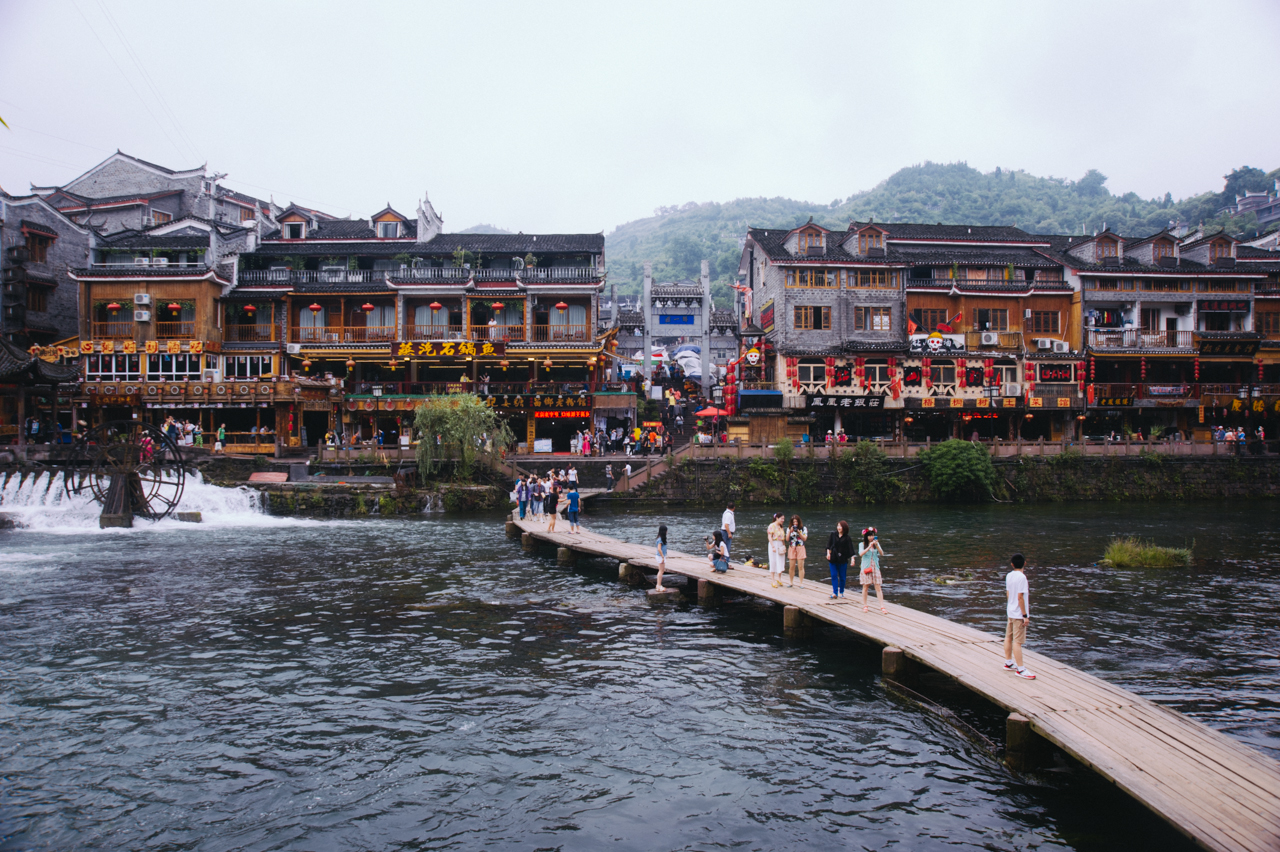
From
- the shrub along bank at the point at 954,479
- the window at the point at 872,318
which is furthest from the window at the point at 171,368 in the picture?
the window at the point at 872,318

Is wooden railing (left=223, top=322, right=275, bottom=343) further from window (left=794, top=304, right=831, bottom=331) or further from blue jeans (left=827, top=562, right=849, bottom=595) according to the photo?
blue jeans (left=827, top=562, right=849, bottom=595)

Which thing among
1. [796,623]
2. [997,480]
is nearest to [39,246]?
[796,623]

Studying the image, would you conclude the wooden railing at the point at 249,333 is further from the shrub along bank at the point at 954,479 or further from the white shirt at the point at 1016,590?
the white shirt at the point at 1016,590

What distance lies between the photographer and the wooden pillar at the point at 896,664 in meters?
14.0

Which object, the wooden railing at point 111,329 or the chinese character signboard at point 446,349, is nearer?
the wooden railing at point 111,329

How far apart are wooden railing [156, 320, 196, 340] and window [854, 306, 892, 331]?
45596 mm

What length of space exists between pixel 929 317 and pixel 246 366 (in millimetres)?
48350

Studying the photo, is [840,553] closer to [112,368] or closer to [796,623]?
[796,623]

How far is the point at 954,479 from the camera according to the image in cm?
4356

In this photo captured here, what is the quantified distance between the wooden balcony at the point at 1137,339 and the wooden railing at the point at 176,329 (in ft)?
205

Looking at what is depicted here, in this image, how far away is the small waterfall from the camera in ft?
111

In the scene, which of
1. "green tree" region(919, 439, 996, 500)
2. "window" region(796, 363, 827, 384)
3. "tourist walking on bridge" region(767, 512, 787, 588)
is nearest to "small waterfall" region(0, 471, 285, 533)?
"tourist walking on bridge" region(767, 512, 787, 588)

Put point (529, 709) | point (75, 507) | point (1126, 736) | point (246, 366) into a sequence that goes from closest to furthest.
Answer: point (1126, 736)
point (529, 709)
point (75, 507)
point (246, 366)

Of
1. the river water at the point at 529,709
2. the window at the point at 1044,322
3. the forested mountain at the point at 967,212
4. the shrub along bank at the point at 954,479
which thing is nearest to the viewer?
the river water at the point at 529,709
